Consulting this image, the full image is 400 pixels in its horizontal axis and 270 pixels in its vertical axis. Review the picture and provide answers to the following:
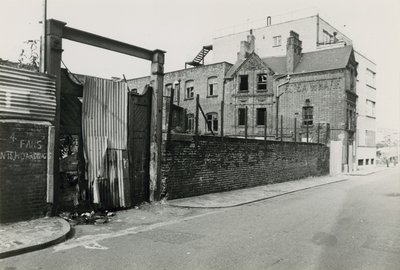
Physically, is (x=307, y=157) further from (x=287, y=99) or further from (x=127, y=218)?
(x=127, y=218)

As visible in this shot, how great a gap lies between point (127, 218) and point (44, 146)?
2.66m

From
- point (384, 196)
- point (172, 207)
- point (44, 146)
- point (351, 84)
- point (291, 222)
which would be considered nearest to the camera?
point (44, 146)

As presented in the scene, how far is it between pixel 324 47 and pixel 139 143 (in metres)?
33.8

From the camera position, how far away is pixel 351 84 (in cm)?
3297

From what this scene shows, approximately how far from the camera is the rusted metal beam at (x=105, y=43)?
366 inches

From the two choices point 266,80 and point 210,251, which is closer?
point 210,251

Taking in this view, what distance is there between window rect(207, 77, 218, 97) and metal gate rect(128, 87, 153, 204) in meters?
26.6

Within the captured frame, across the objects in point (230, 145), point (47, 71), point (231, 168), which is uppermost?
point (47, 71)

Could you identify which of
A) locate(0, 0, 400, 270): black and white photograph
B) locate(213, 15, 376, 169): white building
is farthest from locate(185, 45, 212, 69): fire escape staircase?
locate(0, 0, 400, 270): black and white photograph

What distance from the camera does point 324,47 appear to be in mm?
39625

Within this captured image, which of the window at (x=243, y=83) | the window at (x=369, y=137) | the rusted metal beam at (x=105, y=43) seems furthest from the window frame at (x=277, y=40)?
the rusted metal beam at (x=105, y=43)

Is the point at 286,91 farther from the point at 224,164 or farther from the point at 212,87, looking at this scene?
the point at 224,164

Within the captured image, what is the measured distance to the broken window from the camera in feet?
123

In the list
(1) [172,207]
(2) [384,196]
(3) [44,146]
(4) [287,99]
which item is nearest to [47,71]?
(3) [44,146]
